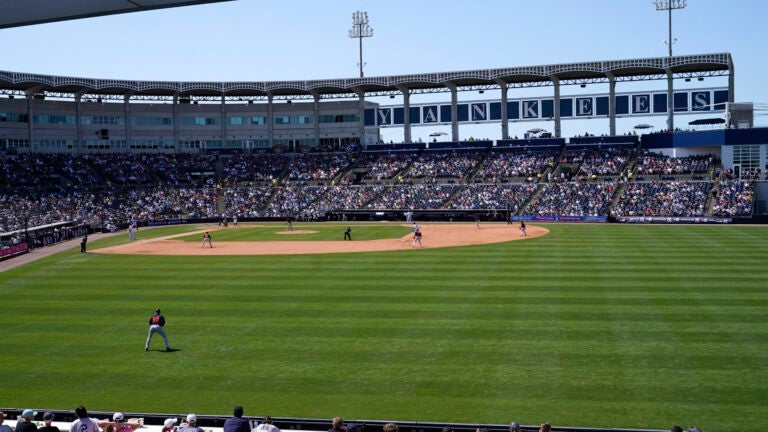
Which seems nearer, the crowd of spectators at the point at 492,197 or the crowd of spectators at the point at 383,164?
the crowd of spectators at the point at 492,197

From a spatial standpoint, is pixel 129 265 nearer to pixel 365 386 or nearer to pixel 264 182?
pixel 365 386

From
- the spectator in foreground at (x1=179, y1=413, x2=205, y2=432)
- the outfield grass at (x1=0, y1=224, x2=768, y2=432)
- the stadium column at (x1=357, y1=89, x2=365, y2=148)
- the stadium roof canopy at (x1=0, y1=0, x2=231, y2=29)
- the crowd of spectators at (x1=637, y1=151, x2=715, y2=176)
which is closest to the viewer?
the stadium roof canopy at (x1=0, y1=0, x2=231, y2=29)

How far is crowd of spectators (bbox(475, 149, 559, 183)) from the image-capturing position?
80562 mm

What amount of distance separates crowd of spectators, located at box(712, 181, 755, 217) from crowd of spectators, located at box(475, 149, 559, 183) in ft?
66.7

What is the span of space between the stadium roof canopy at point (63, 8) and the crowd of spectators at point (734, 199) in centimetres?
6555

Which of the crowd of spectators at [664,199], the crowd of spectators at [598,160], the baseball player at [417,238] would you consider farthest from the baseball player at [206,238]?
the crowd of spectators at [598,160]

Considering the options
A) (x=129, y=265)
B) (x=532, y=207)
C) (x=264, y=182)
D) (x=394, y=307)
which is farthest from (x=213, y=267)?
(x=264, y=182)

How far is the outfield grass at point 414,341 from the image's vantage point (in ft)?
50.0

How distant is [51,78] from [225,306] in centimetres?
6577

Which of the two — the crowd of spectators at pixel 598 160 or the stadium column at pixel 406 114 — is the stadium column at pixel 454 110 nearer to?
the stadium column at pixel 406 114

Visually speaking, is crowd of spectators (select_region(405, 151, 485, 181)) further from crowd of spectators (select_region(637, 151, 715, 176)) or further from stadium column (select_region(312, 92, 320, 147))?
crowd of spectators (select_region(637, 151, 715, 176))

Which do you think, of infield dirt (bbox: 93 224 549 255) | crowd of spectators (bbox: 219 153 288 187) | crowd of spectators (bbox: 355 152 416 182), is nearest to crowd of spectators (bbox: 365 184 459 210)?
crowd of spectators (bbox: 355 152 416 182)

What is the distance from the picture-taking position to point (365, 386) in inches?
648

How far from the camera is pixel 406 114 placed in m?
90.8
